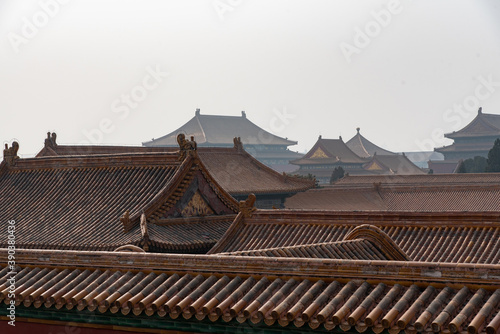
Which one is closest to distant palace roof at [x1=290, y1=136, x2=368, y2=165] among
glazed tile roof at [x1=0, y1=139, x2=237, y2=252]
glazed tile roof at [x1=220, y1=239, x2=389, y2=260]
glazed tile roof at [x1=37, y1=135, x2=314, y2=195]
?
glazed tile roof at [x1=37, y1=135, x2=314, y2=195]

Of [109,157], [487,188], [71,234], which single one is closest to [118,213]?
[71,234]

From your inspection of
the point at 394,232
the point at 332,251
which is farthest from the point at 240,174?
the point at 332,251

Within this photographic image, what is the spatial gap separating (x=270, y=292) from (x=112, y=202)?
1355 cm

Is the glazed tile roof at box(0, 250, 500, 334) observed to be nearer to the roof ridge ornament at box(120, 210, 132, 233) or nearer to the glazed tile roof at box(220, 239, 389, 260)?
the glazed tile roof at box(220, 239, 389, 260)

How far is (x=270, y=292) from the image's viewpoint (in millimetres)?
7766

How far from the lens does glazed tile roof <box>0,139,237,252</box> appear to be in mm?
19031

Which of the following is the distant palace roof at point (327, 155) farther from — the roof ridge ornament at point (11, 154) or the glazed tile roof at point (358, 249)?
the glazed tile roof at point (358, 249)

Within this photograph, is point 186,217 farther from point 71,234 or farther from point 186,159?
point 71,234

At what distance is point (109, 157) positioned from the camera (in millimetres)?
22250

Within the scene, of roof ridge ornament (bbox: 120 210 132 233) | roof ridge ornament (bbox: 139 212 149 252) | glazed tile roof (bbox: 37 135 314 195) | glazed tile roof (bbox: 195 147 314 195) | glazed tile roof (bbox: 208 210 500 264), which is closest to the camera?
glazed tile roof (bbox: 208 210 500 264)

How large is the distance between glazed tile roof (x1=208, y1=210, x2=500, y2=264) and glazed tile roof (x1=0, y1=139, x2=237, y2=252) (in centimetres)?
184

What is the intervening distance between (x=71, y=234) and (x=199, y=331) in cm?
1231

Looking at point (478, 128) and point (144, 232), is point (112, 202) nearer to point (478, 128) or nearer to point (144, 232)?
point (144, 232)

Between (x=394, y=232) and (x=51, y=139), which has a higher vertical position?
(x=51, y=139)
